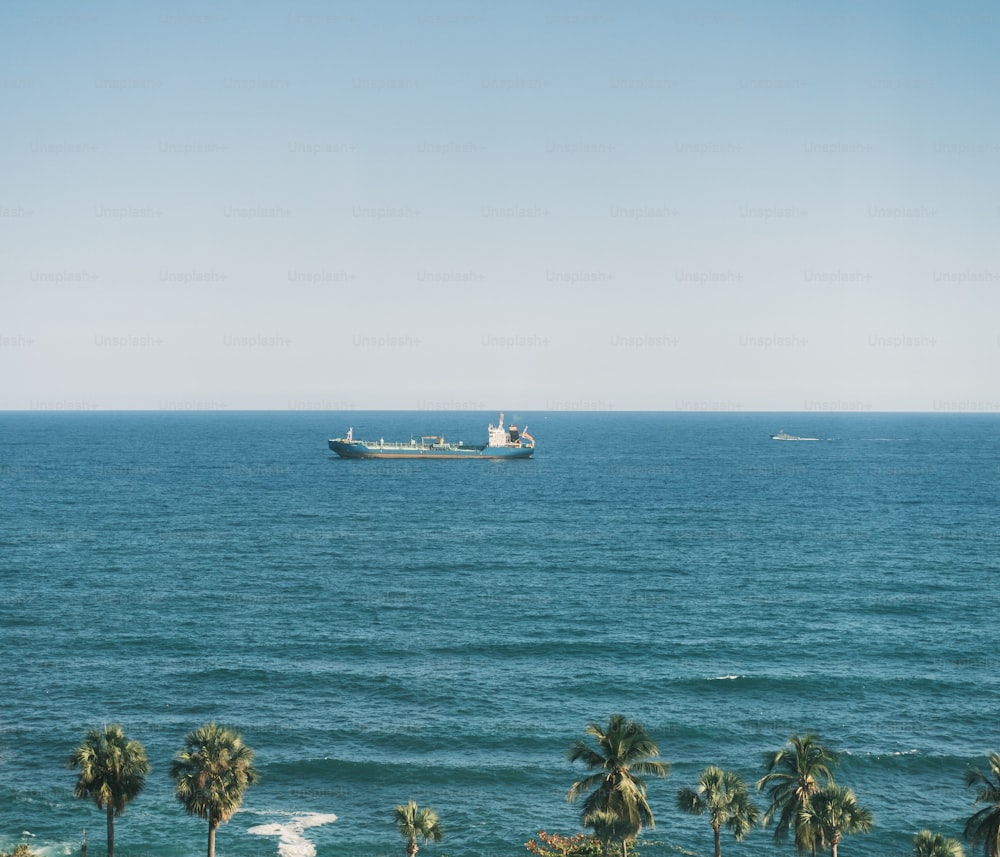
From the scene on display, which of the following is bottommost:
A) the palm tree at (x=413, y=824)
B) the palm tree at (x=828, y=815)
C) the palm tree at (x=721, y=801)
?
the palm tree at (x=413, y=824)

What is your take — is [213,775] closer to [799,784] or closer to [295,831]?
[295,831]

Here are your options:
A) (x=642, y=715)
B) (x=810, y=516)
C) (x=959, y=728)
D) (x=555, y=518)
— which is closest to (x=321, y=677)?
(x=642, y=715)

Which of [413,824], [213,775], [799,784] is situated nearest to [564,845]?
[413,824]

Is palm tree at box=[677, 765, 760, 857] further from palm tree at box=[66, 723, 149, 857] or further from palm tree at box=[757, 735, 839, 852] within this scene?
palm tree at box=[66, 723, 149, 857]

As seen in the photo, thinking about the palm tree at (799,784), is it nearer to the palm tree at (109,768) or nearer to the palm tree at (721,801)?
the palm tree at (721,801)

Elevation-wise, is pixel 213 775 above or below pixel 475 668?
above

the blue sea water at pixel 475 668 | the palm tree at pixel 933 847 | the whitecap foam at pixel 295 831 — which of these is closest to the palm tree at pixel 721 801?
the blue sea water at pixel 475 668
